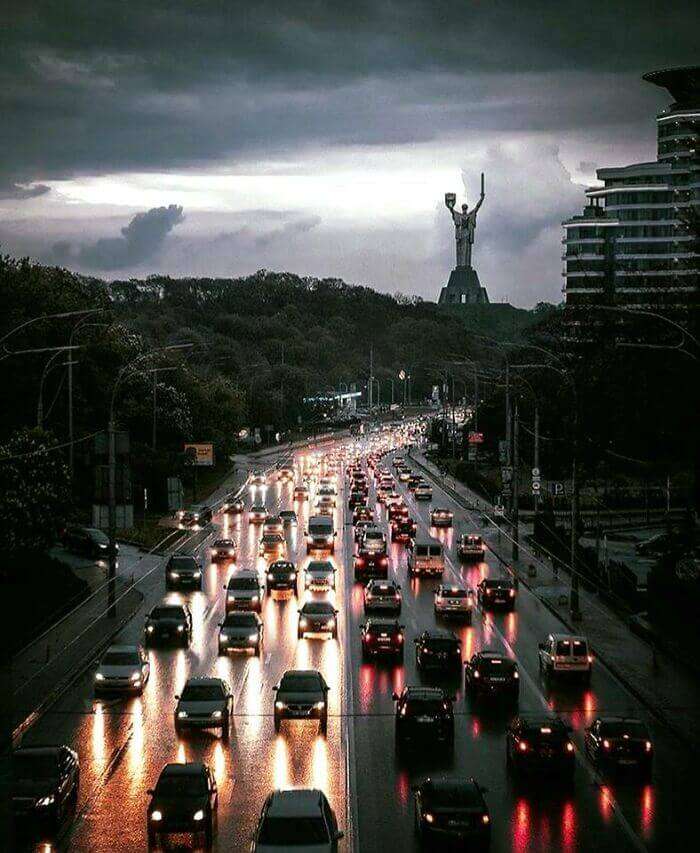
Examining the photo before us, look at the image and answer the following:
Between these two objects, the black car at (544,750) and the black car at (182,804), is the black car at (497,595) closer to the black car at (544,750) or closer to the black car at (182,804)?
the black car at (544,750)

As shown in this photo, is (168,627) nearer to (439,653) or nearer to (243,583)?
(243,583)

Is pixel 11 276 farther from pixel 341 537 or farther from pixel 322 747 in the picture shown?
pixel 322 747

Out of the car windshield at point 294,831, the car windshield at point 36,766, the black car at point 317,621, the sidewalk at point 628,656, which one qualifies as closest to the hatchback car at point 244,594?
the black car at point 317,621

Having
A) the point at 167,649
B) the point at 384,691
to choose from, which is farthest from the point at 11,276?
the point at 384,691

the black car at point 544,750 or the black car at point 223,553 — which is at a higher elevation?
the black car at point 544,750

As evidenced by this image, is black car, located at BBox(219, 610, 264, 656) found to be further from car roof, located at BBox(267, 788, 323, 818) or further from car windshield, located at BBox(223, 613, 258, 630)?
car roof, located at BBox(267, 788, 323, 818)

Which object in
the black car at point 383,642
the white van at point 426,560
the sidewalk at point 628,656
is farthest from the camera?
the white van at point 426,560

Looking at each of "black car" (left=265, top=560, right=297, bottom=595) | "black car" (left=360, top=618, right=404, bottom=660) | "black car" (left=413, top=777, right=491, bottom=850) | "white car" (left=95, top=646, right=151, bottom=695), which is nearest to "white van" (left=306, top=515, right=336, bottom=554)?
"black car" (left=265, top=560, right=297, bottom=595)
